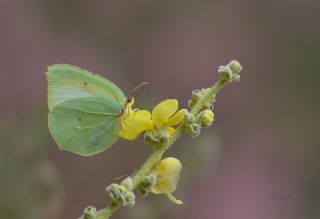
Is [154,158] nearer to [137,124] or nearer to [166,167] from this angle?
[166,167]

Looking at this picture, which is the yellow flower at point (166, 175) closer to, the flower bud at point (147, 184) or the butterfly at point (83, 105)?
the flower bud at point (147, 184)

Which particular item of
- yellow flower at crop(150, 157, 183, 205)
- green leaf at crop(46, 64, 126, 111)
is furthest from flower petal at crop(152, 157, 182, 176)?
green leaf at crop(46, 64, 126, 111)

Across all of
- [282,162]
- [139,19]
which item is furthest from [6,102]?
[282,162]

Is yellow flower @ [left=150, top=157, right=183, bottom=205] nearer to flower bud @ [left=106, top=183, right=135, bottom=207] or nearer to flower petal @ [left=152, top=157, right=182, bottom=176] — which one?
flower petal @ [left=152, top=157, right=182, bottom=176]

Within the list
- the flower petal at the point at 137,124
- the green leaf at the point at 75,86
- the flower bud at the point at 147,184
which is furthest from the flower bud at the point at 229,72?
the green leaf at the point at 75,86

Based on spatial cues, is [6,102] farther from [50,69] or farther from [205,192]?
[50,69]
